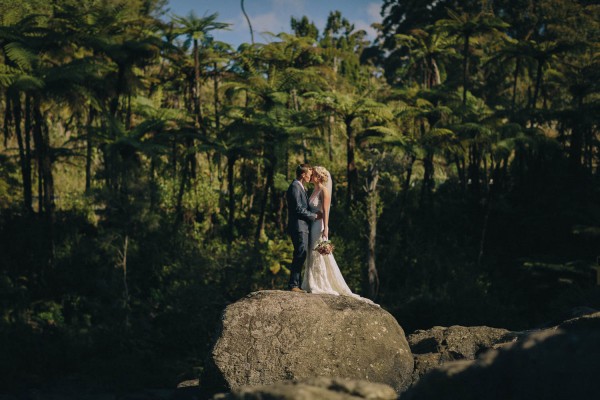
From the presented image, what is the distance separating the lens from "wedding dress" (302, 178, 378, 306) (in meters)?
8.68

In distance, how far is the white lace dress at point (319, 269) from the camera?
8.68m

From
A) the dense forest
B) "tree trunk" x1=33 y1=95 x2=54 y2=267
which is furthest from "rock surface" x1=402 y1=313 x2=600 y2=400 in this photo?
"tree trunk" x1=33 y1=95 x2=54 y2=267

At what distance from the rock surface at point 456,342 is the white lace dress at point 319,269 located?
1.49 metres

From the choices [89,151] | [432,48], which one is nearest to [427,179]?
[432,48]

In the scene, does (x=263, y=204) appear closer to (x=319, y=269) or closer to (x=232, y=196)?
(x=232, y=196)

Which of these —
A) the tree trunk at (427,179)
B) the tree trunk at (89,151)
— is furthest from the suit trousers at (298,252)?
the tree trunk at (427,179)

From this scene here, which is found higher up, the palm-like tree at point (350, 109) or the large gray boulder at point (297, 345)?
the palm-like tree at point (350, 109)

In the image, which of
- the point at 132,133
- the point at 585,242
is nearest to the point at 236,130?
the point at 132,133

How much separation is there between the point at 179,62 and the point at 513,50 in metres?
13.4

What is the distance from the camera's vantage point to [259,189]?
25875 mm

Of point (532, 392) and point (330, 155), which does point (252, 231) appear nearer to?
point (330, 155)

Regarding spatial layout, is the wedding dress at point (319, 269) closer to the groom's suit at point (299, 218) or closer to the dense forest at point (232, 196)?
the groom's suit at point (299, 218)

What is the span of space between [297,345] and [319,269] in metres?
1.36

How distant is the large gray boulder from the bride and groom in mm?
723
